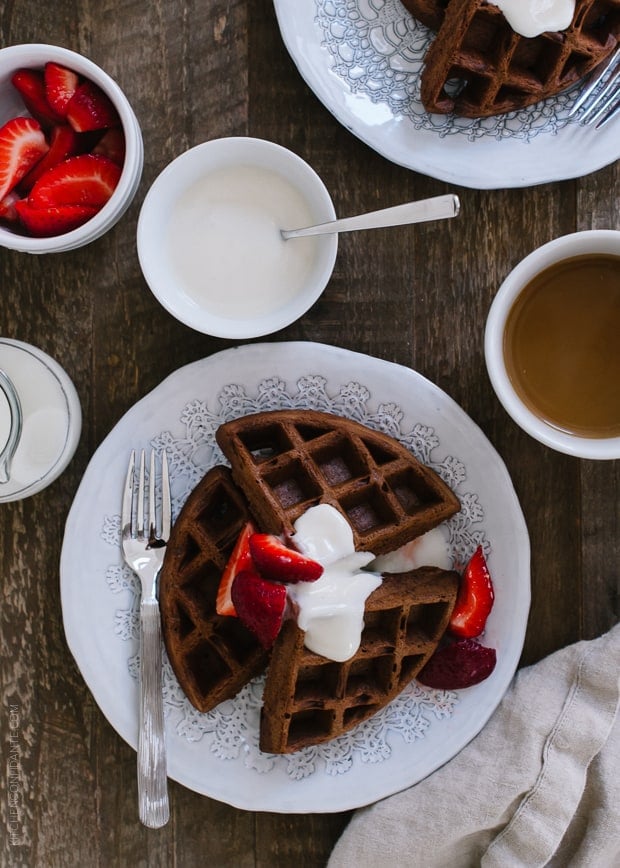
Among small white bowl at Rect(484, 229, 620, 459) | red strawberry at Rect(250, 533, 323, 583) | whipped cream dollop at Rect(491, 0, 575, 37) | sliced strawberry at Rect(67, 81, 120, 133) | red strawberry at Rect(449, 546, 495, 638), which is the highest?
→ whipped cream dollop at Rect(491, 0, 575, 37)

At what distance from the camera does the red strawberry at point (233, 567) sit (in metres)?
1.44

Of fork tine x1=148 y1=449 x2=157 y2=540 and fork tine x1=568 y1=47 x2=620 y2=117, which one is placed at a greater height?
fork tine x1=568 y1=47 x2=620 y2=117

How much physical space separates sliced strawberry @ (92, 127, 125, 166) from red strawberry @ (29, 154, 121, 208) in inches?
0.8

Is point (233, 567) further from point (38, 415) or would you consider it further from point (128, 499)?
point (38, 415)

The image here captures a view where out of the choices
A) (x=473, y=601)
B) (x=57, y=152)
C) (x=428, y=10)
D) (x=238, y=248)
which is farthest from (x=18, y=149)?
(x=473, y=601)

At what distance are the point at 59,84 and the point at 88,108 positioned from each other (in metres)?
0.06

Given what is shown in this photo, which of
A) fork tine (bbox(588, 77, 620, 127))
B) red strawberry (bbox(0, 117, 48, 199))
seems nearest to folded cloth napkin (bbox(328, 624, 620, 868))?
fork tine (bbox(588, 77, 620, 127))

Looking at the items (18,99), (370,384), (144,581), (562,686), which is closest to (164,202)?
(18,99)

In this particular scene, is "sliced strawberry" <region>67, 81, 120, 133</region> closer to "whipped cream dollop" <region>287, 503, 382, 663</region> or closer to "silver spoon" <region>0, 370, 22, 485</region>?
"silver spoon" <region>0, 370, 22, 485</region>

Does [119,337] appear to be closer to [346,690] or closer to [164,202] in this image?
[164,202]

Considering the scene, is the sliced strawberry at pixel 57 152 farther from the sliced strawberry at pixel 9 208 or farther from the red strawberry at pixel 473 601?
the red strawberry at pixel 473 601

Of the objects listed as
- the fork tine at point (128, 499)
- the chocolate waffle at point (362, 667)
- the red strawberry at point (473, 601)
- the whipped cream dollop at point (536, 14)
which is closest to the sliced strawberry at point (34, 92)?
the fork tine at point (128, 499)

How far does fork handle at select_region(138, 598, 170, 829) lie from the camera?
152 centimetres

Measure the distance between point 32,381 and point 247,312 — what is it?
44 centimetres
